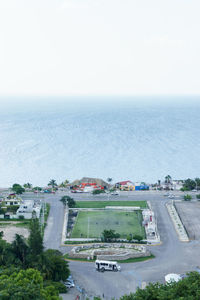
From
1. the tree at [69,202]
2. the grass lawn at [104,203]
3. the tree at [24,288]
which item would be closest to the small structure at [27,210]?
the tree at [69,202]

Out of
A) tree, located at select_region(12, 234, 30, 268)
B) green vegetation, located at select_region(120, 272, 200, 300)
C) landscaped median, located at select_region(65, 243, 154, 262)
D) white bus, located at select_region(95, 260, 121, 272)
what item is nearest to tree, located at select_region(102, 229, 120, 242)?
landscaped median, located at select_region(65, 243, 154, 262)

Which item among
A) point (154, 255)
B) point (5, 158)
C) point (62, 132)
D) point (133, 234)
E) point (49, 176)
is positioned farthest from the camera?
point (62, 132)

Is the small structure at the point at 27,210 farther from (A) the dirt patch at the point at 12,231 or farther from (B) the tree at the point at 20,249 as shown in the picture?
(B) the tree at the point at 20,249

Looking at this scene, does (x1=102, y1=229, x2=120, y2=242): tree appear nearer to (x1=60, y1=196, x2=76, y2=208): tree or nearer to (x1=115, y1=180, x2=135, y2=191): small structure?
(x1=60, y1=196, x2=76, y2=208): tree

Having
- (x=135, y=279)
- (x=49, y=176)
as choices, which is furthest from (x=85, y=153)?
(x=135, y=279)

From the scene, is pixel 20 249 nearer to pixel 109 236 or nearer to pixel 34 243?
pixel 34 243

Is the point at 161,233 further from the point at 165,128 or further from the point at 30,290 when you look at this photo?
the point at 165,128

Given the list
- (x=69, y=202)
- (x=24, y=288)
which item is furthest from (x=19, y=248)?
(x=69, y=202)
